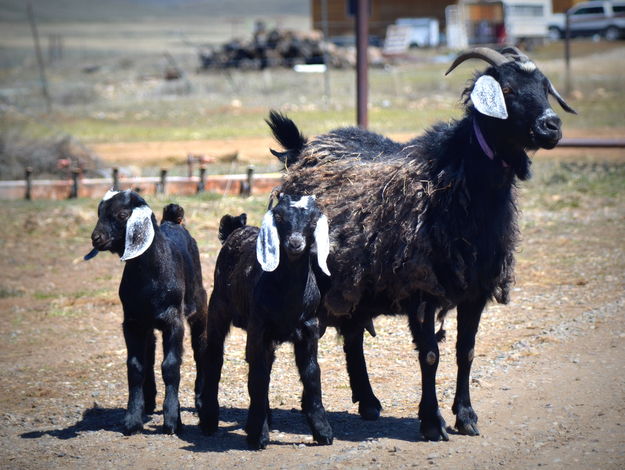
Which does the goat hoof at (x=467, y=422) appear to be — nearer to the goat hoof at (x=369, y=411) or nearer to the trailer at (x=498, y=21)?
the goat hoof at (x=369, y=411)

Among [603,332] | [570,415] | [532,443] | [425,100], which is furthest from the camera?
[425,100]

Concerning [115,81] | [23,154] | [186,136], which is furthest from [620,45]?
[23,154]

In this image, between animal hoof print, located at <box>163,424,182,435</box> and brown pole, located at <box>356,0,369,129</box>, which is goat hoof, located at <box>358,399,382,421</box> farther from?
brown pole, located at <box>356,0,369,129</box>

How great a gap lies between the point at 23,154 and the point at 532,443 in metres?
14.9

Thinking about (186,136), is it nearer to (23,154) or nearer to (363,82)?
(23,154)

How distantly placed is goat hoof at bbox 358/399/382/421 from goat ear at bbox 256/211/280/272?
5.54 ft

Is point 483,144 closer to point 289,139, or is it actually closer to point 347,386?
point 289,139

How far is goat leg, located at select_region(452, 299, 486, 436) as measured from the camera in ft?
24.5

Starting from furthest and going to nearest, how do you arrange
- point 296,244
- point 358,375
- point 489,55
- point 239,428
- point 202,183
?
point 202,183
point 358,375
point 239,428
point 489,55
point 296,244

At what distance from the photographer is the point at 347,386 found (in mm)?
8938

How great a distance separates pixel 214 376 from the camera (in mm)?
7855

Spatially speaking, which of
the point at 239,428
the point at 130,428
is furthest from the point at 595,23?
the point at 130,428

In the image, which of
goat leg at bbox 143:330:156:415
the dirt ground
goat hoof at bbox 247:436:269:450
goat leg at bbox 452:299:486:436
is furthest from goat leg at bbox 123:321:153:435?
goat leg at bbox 452:299:486:436

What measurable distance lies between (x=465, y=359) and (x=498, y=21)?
135 feet
